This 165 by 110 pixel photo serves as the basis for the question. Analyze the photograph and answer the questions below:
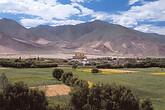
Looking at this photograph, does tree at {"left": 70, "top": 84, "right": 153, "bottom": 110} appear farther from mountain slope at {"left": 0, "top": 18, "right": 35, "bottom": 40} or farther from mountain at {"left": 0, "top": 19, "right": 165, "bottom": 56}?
mountain slope at {"left": 0, "top": 18, "right": 35, "bottom": 40}

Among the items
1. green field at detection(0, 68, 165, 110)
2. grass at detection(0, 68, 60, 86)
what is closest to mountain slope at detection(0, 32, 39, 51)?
grass at detection(0, 68, 60, 86)

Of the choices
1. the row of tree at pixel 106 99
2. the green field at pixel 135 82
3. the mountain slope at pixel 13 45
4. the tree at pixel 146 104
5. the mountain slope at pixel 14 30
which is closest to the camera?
the tree at pixel 146 104

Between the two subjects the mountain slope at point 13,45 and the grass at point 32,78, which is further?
the mountain slope at point 13,45

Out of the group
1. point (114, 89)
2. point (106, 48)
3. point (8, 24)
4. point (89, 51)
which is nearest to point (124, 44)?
point (106, 48)

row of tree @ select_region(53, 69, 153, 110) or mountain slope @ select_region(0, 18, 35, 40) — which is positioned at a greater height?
mountain slope @ select_region(0, 18, 35, 40)

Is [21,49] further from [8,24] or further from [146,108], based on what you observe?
[146,108]

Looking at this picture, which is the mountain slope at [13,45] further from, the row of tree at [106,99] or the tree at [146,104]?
the tree at [146,104]

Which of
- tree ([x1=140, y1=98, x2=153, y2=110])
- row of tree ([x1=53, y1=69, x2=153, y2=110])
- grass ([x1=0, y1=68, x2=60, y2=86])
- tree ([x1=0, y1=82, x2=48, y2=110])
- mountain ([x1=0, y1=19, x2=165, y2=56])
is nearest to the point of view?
tree ([x1=0, y1=82, x2=48, y2=110])

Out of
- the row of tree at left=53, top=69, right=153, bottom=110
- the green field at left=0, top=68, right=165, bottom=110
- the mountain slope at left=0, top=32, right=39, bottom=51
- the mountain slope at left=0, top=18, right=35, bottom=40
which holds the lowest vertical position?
the green field at left=0, top=68, right=165, bottom=110

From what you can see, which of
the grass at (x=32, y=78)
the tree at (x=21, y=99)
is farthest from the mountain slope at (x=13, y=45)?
the tree at (x=21, y=99)
